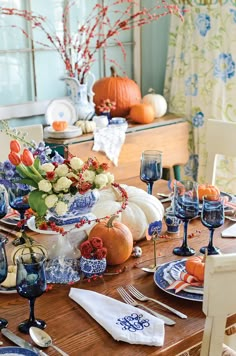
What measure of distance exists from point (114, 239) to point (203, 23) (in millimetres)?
2070

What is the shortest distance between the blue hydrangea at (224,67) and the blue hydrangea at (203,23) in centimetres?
17

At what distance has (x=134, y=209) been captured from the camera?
1.72 m

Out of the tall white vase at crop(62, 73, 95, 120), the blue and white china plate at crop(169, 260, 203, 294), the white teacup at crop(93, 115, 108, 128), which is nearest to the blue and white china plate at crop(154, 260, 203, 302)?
the blue and white china plate at crop(169, 260, 203, 294)

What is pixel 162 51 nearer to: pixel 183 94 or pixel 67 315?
pixel 183 94

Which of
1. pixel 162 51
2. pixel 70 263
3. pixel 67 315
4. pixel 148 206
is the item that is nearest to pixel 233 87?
pixel 162 51

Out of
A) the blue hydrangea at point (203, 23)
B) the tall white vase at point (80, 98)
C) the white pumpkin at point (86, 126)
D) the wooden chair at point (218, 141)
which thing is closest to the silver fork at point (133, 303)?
the wooden chair at point (218, 141)

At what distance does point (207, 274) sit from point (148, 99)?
241 centimetres

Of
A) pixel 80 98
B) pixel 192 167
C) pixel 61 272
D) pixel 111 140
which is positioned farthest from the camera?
pixel 192 167

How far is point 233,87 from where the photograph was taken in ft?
10.4

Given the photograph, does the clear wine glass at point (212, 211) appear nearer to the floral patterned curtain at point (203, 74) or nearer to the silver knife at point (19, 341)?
the silver knife at point (19, 341)

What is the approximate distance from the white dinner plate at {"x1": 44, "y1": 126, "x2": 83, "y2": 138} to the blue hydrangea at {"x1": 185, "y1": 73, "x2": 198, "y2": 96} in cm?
83

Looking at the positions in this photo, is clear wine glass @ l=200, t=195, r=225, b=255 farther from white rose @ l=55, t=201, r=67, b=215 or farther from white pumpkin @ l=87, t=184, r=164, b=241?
white rose @ l=55, t=201, r=67, b=215

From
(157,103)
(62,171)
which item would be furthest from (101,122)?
(62,171)

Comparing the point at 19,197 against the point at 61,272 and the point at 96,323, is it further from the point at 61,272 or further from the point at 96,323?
the point at 96,323
